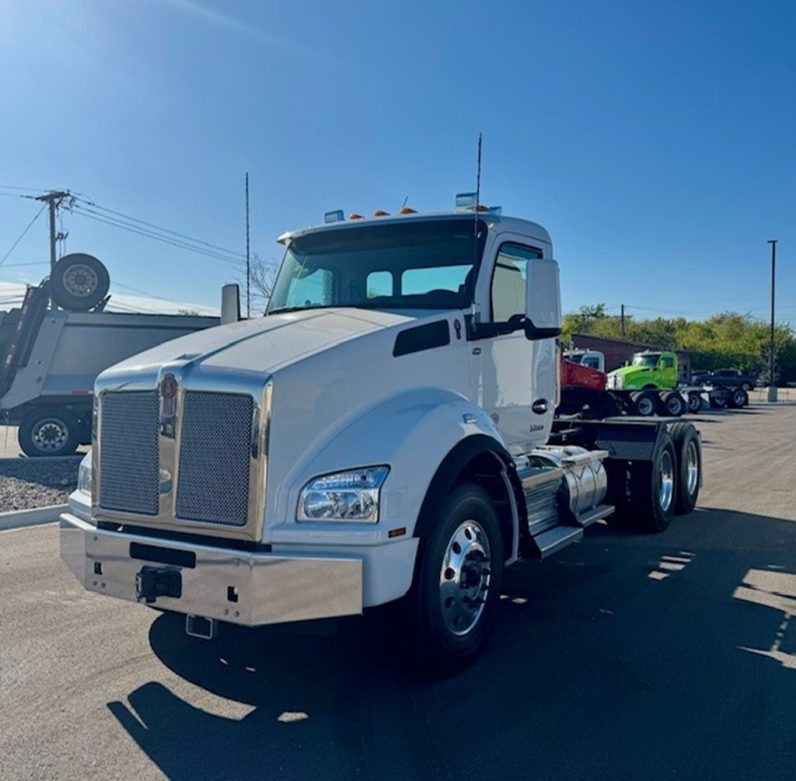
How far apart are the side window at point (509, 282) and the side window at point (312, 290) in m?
1.19

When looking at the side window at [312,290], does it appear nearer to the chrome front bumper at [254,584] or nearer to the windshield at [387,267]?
the windshield at [387,267]

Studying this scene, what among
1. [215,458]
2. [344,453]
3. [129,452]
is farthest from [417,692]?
[129,452]

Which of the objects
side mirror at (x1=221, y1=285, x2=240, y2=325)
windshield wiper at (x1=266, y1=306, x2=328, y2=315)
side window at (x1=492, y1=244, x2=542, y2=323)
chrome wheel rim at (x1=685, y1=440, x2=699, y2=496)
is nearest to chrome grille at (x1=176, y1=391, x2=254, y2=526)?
windshield wiper at (x1=266, y1=306, x2=328, y2=315)

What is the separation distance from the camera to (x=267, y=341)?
417 cm

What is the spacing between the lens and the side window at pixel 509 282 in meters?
5.21

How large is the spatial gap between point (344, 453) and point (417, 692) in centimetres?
137

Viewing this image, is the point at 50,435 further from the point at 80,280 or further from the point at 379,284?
the point at 379,284

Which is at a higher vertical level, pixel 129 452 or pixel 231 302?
pixel 231 302

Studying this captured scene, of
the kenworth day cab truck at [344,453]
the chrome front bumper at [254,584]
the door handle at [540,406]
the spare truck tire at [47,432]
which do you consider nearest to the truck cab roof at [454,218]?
the kenworth day cab truck at [344,453]

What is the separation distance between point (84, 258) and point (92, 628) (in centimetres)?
1257

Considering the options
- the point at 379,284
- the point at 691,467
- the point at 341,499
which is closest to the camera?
the point at 341,499

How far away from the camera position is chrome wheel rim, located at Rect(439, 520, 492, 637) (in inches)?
163

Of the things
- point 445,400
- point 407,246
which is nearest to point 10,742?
point 445,400

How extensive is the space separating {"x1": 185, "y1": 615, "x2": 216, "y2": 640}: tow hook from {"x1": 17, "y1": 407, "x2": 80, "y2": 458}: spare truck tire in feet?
40.1
